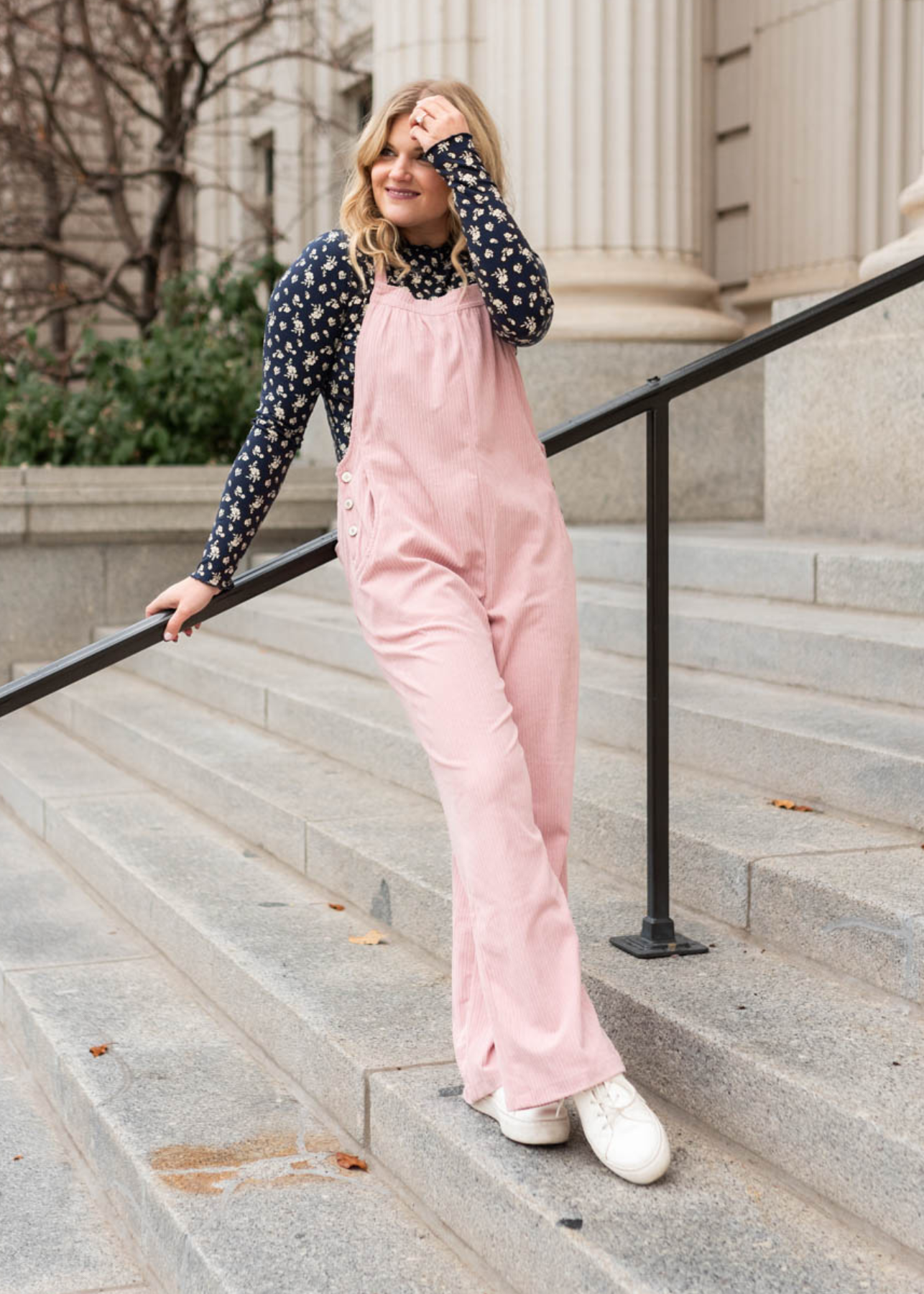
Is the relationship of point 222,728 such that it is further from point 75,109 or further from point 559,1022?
point 75,109

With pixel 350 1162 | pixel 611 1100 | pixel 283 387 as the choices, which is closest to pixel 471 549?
pixel 283 387

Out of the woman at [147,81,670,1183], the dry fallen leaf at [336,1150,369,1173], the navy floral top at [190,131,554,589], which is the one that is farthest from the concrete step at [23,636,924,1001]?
the navy floral top at [190,131,554,589]

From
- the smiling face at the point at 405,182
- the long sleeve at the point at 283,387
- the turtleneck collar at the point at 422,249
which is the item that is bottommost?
the long sleeve at the point at 283,387

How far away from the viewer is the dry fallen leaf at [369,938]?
3.81m

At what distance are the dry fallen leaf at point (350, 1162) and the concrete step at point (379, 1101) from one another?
0.03 meters

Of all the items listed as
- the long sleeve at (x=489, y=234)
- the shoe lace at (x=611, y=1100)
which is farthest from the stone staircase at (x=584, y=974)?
the long sleeve at (x=489, y=234)

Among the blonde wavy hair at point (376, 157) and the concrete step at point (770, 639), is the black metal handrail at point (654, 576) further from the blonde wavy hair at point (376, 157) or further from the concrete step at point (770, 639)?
the concrete step at point (770, 639)

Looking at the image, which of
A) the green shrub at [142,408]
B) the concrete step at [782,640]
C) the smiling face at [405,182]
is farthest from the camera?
the green shrub at [142,408]

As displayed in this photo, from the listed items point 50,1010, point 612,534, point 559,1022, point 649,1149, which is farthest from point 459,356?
point 612,534

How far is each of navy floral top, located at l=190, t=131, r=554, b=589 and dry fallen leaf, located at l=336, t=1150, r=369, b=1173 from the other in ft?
3.59

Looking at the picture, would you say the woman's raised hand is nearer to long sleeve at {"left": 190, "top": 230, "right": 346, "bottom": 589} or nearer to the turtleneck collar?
long sleeve at {"left": 190, "top": 230, "right": 346, "bottom": 589}

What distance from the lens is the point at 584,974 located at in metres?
3.07

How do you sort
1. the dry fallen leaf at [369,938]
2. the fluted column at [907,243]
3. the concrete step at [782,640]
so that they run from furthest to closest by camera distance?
the fluted column at [907,243], the concrete step at [782,640], the dry fallen leaf at [369,938]

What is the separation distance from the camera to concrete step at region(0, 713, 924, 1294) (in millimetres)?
2334
